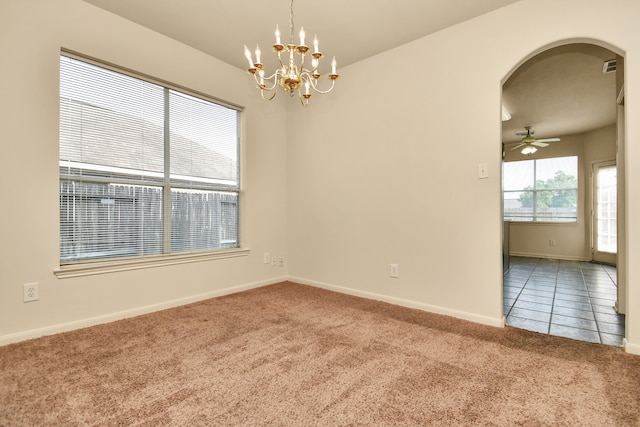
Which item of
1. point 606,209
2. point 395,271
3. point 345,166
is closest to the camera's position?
point 395,271

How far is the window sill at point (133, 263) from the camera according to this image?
7.82 feet

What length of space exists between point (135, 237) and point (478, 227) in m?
3.06

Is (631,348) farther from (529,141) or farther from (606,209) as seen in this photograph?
(606,209)

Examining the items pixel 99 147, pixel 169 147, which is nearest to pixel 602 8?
pixel 169 147

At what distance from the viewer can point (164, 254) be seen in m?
3.00

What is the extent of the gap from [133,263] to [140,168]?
868mm

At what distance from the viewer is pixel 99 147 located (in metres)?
2.58

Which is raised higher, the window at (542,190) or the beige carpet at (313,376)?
the window at (542,190)

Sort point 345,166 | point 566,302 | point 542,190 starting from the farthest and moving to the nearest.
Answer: point 542,190, point 345,166, point 566,302

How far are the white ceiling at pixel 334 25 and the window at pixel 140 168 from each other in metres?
0.56

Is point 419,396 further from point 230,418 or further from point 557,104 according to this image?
point 557,104

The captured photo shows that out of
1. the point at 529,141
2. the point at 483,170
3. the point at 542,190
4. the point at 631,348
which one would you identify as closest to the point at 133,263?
the point at 483,170

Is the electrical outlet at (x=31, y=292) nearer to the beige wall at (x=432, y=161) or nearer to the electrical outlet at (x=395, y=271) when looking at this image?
the beige wall at (x=432, y=161)

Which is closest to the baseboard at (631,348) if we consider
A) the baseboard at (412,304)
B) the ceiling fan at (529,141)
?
the baseboard at (412,304)
